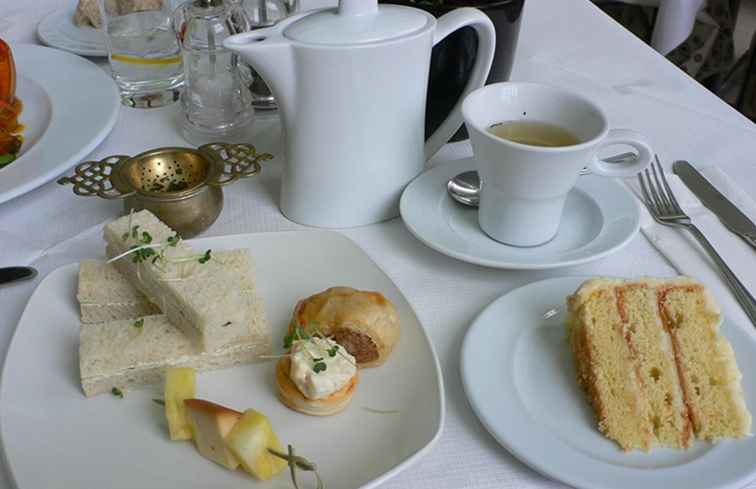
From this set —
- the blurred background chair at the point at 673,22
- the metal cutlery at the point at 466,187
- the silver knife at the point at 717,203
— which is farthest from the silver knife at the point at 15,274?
the blurred background chair at the point at 673,22

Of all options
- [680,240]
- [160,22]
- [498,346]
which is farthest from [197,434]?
[160,22]

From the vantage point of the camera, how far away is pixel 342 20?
Result: 74cm

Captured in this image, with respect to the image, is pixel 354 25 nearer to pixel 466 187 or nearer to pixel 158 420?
pixel 466 187

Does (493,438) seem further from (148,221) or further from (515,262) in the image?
(148,221)

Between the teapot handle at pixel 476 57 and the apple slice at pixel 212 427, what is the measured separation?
17.8 inches

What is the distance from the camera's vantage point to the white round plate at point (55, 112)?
88 cm

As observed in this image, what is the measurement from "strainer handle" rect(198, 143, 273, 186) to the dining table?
37 mm

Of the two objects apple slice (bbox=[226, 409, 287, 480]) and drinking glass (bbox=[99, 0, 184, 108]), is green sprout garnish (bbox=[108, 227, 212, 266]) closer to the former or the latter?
apple slice (bbox=[226, 409, 287, 480])

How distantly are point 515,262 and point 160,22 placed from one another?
0.69 m

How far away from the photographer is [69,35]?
124cm

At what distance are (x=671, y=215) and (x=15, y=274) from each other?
731 mm

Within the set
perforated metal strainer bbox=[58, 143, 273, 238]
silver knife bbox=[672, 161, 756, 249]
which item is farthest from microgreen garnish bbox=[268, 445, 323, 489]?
silver knife bbox=[672, 161, 756, 249]

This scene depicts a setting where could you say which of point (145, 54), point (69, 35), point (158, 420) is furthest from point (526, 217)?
point (69, 35)

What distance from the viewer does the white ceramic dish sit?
1.82 feet
